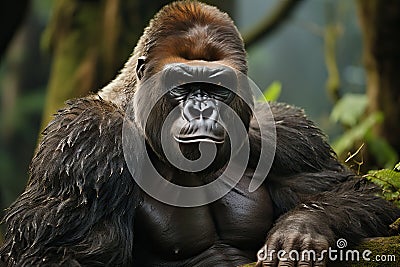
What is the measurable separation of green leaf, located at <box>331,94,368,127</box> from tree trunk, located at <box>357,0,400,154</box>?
122 millimetres

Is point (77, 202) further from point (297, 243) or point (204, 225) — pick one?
point (297, 243)

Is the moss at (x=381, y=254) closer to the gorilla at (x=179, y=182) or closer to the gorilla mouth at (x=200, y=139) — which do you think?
the gorilla at (x=179, y=182)

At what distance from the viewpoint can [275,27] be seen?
956cm

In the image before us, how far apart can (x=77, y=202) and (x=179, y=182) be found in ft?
1.92

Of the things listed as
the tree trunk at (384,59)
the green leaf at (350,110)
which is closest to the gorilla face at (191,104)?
the green leaf at (350,110)

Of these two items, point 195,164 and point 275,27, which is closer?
point 195,164

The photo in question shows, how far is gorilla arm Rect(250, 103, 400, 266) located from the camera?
144 inches

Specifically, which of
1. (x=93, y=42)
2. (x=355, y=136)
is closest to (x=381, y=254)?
(x=355, y=136)

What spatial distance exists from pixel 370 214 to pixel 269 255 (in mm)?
767

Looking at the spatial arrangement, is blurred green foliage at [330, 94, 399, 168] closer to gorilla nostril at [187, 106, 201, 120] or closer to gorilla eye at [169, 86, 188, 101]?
gorilla eye at [169, 86, 188, 101]

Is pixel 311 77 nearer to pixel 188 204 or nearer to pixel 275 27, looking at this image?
pixel 275 27

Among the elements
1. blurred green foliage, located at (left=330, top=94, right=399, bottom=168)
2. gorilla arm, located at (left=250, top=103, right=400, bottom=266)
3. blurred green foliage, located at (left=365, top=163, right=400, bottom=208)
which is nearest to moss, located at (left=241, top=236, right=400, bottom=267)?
gorilla arm, located at (left=250, top=103, right=400, bottom=266)

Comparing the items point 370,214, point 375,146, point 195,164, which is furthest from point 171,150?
point 375,146

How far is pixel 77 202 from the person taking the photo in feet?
12.1
